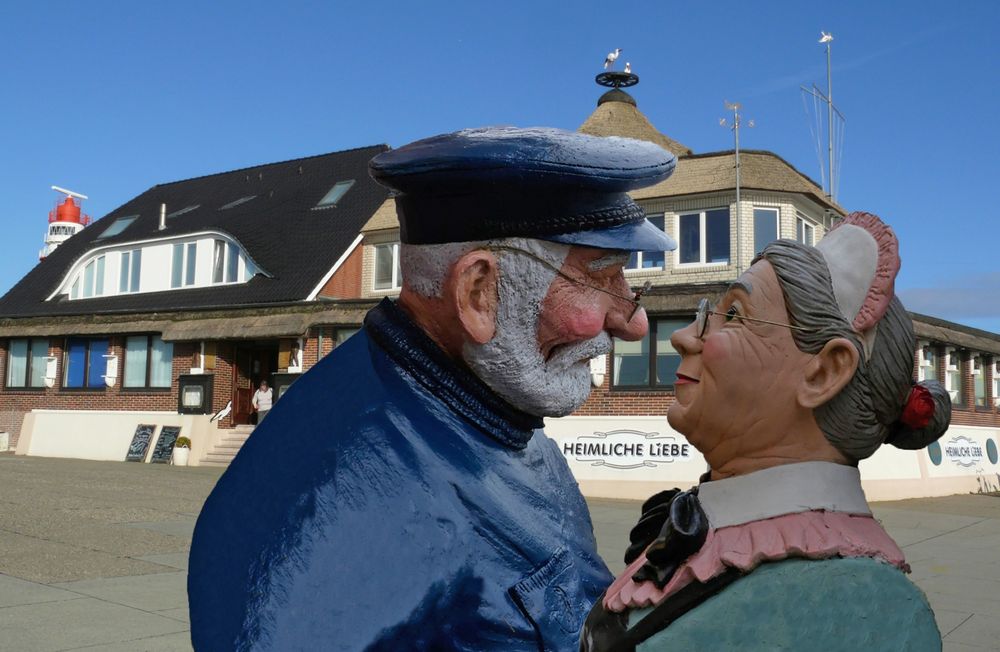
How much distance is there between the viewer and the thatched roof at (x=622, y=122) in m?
21.3

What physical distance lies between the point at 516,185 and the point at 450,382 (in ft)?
1.26

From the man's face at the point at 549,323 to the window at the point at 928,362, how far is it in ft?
54.6

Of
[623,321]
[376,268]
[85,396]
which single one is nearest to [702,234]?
[376,268]

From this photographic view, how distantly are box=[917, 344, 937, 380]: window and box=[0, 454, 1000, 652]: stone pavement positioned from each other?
2.51m

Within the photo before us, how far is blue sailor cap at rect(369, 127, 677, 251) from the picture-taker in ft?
5.49

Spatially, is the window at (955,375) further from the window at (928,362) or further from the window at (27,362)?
the window at (27,362)

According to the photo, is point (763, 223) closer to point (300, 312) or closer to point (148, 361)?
point (300, 312)

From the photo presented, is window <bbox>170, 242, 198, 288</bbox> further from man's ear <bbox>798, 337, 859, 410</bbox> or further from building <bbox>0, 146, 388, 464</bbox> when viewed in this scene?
man's ear <bbox>798, 337, 859, 410</bbox>

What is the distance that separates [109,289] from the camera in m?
24.5

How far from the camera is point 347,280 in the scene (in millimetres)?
21656

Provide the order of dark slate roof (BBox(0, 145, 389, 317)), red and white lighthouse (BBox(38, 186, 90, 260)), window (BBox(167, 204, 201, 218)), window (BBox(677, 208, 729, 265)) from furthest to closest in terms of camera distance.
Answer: red and white lighthouse (BBox(38, 186, 90, 260))
window (BBox(167, 204, 201, 218))
dark slate roof (BBox(0, 145, 389, 317))
window (BBox(677, 208, 729, 265))

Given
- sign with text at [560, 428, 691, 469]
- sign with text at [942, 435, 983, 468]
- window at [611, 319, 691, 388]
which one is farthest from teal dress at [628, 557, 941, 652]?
sign with text at [942, 435, 983, 468]

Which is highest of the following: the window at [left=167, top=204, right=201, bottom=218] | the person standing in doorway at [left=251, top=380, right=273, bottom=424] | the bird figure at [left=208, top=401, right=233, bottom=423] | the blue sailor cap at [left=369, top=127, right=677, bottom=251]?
the window at [left=167, top=204, right=201, bottom=218]

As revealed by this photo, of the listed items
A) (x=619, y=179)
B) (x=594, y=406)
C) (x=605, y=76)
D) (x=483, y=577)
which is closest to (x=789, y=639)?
(x=483, y=577)
